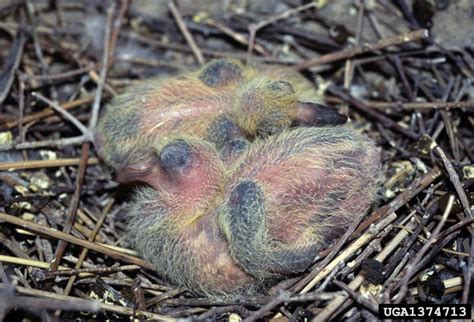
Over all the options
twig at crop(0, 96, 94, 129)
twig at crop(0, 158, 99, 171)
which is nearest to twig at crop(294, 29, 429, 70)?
twig at crop(0, 96, 94, 129)

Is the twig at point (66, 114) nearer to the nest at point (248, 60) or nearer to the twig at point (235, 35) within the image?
the nest at point (248, 60)

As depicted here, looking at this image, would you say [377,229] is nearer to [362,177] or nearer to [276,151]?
[362,177]

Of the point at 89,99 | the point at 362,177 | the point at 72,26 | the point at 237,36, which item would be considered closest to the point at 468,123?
the point at 362,177

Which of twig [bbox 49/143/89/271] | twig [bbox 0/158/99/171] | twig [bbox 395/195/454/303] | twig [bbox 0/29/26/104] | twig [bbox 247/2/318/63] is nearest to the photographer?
twig [bbox 395/195/454/303]

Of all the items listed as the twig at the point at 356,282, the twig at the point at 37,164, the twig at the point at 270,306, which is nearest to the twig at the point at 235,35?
the twig at the point at 37,164

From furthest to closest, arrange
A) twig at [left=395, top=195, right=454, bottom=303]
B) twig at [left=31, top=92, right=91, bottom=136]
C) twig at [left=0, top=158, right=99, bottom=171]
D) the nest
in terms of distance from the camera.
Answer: twig at [left=31, top=92, right=91, bottom=136]
twig at [left=0, top=158, right=99, bottom=171]
the nest
twig at [left=395, top=195, right=454, bottom=303]

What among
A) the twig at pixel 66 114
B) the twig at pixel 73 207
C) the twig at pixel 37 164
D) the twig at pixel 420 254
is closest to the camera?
the twig at pixel 420 254

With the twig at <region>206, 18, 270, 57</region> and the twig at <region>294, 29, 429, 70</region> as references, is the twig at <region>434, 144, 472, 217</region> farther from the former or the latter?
the twig at <region>206, 18, 270, 57</region>
